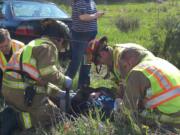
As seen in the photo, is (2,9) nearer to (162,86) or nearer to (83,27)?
(83,27)

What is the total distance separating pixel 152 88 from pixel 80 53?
3189 millimetres

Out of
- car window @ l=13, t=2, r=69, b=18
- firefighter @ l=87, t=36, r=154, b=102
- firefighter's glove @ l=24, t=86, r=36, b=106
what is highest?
firefighter @ l=87, t=36, r=154, b=102

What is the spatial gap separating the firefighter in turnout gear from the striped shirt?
6.07ft

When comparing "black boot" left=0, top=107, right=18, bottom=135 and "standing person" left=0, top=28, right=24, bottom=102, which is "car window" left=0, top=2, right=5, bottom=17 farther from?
"black boot" left=0, top=107, right=18, bottom=135

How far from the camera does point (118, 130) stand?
450 centimetres

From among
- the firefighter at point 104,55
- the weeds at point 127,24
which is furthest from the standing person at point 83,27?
the weeds at point 127,24

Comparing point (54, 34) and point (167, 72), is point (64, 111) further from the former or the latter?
point (167, 72)

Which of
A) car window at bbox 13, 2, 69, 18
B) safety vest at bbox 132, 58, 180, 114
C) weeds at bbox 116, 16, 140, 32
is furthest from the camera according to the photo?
weeds at bbox 116, 16, 140, 32

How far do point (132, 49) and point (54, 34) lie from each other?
1.16m

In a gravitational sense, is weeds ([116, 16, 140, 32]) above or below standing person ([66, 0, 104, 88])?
below

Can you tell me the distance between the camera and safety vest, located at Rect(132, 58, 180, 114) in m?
4.56

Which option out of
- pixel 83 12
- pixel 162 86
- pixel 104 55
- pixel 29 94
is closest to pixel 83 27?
pixel 83 12

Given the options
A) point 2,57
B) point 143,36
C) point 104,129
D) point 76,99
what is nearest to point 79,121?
point 104,129

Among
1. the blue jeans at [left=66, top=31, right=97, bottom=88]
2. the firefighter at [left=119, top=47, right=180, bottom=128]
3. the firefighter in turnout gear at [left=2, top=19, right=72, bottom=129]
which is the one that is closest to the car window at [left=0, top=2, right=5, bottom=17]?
the blue jeans at [left=66, top=31, right=97, bottom=88]
